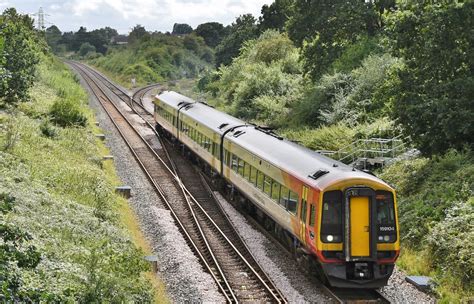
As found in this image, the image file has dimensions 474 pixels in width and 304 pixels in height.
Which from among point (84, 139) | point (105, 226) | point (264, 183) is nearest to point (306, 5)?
point (84, 139)

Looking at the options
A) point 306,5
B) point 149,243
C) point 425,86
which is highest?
point 306,5

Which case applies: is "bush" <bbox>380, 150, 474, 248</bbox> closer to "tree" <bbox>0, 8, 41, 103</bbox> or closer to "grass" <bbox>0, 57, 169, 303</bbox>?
"grass" <bbox>0, 57, 169, 303</bbox>

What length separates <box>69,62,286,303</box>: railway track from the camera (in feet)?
53.2

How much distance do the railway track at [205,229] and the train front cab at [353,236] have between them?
5.12 ft

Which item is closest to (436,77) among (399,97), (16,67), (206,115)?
(399,97)

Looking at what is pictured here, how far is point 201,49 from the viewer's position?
122 m

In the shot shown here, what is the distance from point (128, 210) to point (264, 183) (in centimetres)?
577

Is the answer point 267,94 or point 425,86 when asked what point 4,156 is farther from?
point 267,94

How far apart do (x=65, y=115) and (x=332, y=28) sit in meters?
16.2

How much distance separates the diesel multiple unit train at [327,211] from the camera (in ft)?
50.7

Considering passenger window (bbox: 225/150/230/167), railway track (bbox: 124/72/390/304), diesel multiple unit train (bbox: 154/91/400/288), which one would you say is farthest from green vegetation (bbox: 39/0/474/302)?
passenger window (bbox: 225/150/230/167)

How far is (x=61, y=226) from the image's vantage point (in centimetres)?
1616

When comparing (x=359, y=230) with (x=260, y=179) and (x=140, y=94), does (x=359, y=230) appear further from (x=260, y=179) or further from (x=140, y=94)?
(x=140, y=94)

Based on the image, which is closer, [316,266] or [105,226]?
[316,266]
